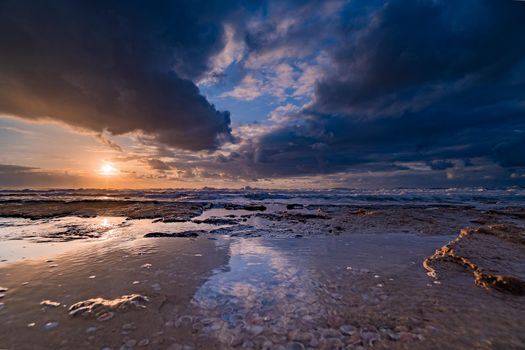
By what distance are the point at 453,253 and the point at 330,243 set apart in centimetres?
305

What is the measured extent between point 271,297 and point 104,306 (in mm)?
2317

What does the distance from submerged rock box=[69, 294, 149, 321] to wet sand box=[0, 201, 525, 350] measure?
3cm

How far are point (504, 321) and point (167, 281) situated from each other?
15.6ft

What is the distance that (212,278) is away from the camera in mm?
4547

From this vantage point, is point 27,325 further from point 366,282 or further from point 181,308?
point 366,282

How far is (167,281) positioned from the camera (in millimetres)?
4375

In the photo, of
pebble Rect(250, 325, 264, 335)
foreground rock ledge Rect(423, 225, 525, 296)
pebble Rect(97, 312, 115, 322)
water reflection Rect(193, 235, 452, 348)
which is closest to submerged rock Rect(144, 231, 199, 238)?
water reflection Rect(193, 235, 452, 348)

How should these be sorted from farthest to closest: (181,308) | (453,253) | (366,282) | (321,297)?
(453,253)
(366,282)
(321,297)
(181,308)

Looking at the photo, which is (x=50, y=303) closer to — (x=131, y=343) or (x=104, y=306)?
(x=104, y=306)

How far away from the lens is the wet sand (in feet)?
8.64

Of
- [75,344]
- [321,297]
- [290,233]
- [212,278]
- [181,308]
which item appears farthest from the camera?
[290,233]

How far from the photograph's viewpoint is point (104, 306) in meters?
3.35

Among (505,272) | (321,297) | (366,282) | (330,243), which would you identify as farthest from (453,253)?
(321,297)

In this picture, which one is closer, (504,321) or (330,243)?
(504,321)
